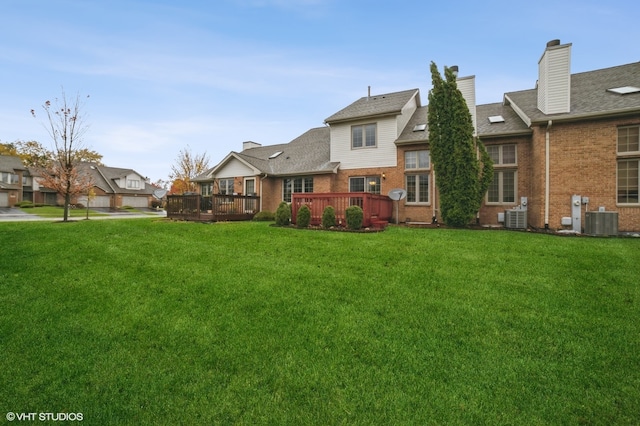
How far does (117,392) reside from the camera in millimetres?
2938

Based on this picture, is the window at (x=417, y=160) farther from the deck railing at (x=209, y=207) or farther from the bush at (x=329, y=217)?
the deck railing at (x=209, y=207)

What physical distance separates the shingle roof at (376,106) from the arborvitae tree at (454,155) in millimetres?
2805

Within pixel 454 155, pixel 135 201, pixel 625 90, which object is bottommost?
pixel 135 201

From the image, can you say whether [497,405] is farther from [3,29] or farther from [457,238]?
[3,29]

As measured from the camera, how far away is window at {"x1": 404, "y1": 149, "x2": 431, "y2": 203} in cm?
1440

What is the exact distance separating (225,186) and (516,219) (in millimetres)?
15740

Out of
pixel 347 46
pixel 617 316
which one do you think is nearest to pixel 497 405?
pixel 617 316

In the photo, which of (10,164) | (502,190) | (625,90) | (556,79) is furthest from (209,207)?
(10,164)

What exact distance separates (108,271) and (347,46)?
1411cm

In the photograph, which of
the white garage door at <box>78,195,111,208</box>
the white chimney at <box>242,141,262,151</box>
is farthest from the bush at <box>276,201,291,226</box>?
the white garage door at <box>78,195,111,208</box>

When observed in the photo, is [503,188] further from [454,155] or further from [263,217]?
[263,217]

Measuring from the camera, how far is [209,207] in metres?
16.7

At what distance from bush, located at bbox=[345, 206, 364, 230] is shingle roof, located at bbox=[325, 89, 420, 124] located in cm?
633

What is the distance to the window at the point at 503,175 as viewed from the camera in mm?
12773
